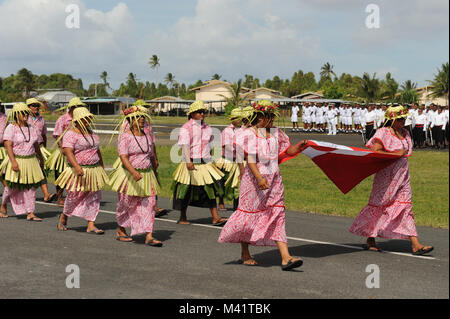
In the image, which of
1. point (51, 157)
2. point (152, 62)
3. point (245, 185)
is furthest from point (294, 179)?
point (152, 62)

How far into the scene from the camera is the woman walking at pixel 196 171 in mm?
10633

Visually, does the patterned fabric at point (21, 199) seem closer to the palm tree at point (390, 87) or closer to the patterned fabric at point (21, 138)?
the patterned fabric at point (21, 138)

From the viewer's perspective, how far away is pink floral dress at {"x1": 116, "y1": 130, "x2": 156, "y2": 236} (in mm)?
9289

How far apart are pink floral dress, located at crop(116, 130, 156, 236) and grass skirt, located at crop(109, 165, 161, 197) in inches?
3.8

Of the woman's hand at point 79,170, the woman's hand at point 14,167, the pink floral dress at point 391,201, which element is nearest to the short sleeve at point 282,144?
the pink floral dress at point 391,201

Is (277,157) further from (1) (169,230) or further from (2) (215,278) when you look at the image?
(1) (169,230)

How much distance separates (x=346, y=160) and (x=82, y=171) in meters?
3.96

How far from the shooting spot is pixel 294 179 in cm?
1909

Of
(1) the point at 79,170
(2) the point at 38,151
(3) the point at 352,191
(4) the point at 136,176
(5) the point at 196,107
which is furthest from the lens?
(3) the point at 352,191

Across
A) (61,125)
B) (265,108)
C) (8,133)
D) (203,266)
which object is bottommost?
(203,266)

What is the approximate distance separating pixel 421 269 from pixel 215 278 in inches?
97.6

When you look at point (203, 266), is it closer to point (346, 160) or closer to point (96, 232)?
point (346, 160)

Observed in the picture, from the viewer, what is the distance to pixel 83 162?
1008 centimetres

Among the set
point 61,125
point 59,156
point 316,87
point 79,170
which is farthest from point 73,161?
point 316,87
